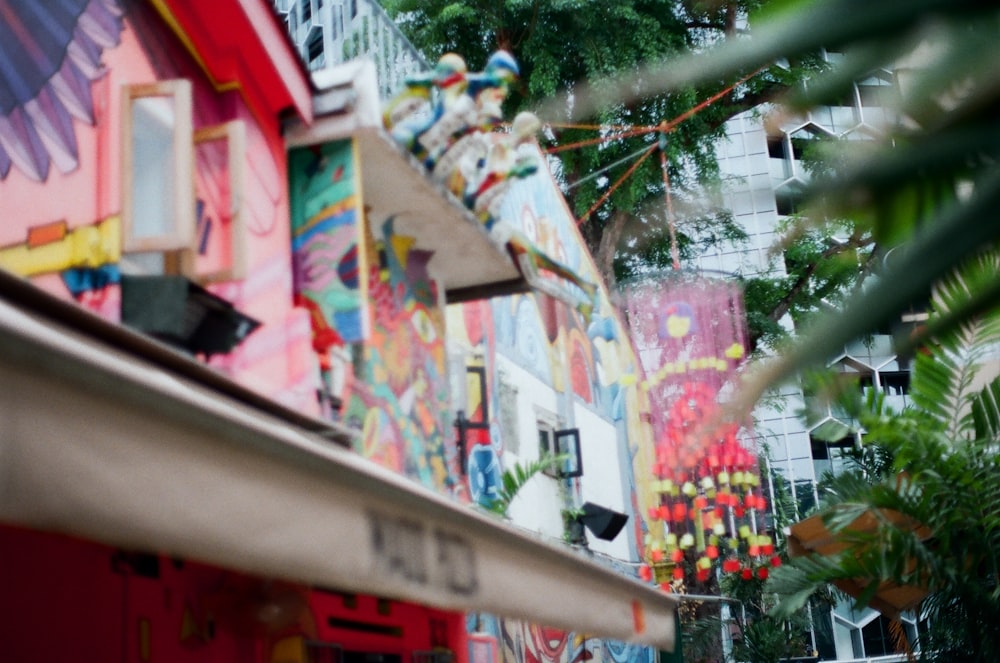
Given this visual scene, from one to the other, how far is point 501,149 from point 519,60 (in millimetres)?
13678

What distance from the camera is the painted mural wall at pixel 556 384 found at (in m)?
12.4

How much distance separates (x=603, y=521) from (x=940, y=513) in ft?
19.1

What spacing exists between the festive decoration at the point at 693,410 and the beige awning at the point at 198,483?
34.5 ft

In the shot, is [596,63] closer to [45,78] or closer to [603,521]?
[603,521]

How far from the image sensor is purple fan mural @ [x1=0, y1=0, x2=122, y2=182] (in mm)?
5254

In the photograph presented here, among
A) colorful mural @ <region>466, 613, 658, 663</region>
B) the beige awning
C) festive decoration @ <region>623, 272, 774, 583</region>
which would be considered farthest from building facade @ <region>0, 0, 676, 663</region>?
festive decoration @ <region>623, 272, 774, 583</region>

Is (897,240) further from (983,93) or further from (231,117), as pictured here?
(231,117)

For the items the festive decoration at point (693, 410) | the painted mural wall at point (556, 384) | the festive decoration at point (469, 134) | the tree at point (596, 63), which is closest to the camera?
the festive decoration at point (469, 134)

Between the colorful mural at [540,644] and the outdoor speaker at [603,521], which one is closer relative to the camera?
the colorful mural at [540,644]

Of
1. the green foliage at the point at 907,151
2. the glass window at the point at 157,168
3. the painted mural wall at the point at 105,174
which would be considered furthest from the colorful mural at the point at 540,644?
the green foliage at the point at 907,151

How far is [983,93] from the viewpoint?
705mm

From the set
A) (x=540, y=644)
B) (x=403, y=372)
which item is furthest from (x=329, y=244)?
(x=540, y=644)

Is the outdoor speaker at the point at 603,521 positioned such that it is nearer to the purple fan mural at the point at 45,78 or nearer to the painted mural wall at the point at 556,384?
the painted mural wall at the point at 556,384

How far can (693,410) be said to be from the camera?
16.0 m
